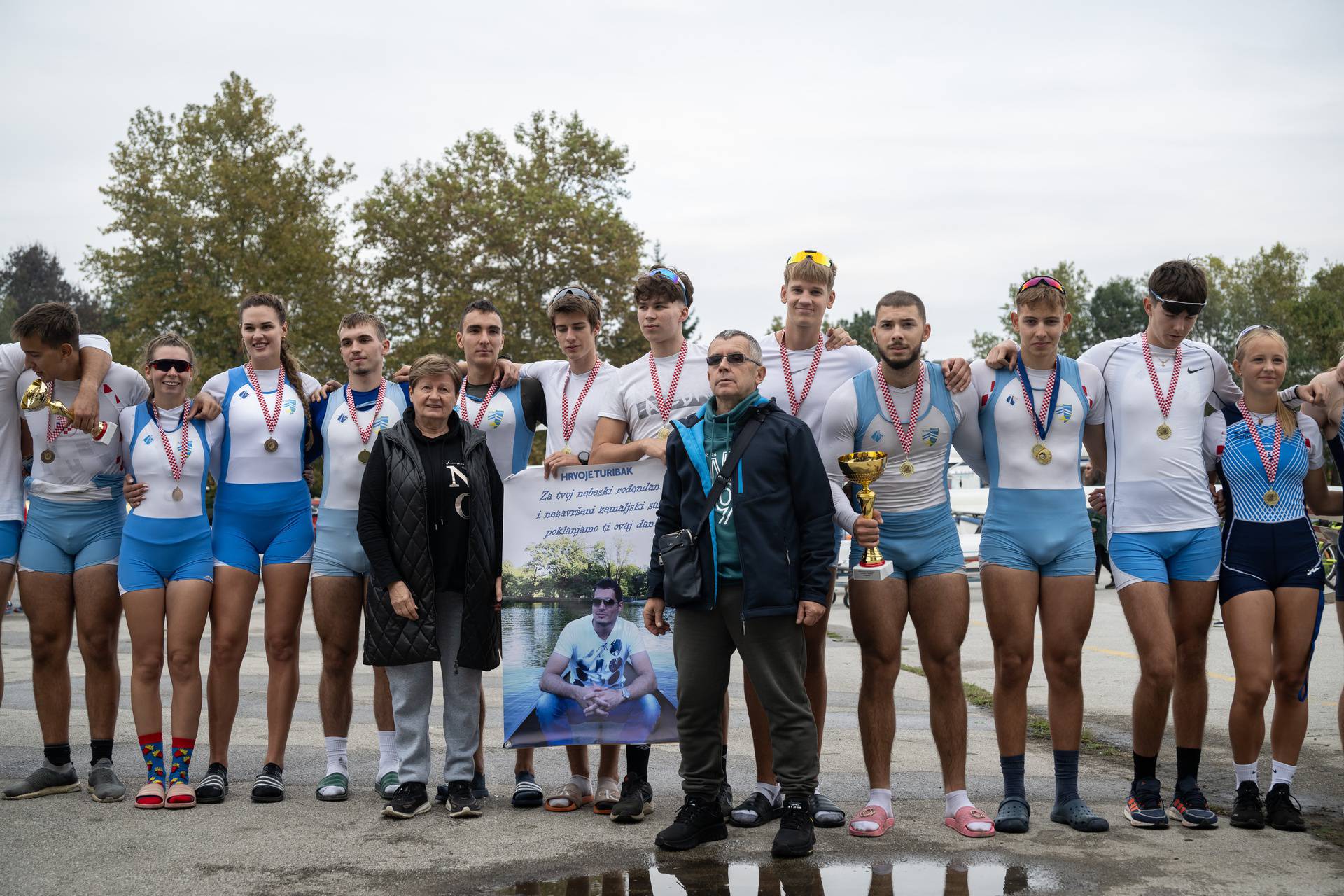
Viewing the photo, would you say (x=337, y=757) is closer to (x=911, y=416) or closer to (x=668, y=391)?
(x=668, y=391)

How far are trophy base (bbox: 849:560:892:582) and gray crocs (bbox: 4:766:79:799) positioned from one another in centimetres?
432

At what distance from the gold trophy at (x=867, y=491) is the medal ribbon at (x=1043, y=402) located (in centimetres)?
89

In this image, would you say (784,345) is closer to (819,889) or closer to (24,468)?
(819,889)

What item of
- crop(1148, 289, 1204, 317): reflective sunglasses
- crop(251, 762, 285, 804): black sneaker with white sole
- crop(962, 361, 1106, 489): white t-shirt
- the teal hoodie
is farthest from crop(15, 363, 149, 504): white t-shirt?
crop(1148, 289, 1204, 317): reflective sunglasses

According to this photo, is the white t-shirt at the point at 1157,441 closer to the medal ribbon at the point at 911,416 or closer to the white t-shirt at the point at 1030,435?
the white t-shirt at the point at 1030,435

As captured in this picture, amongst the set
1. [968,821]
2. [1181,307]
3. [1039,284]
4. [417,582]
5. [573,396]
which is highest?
[1039,284]

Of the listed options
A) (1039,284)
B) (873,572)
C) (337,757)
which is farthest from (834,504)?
(337,757)

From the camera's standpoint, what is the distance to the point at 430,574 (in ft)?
20.6

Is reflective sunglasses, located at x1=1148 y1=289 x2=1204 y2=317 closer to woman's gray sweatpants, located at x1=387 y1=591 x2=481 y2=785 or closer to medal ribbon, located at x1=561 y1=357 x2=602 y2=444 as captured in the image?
medal ribbon, located at x1=561 y1=357 x2=602 y2=444

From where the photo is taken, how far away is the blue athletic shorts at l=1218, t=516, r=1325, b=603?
6109mm

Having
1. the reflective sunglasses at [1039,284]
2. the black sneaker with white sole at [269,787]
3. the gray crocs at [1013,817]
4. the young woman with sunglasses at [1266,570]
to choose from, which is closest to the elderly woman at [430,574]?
the black sneaker with white sole at [269,787]

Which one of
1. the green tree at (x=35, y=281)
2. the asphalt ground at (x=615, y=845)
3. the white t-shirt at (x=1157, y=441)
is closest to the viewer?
the asphalt ground at (x=615, y=845)

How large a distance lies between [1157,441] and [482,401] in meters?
3.66

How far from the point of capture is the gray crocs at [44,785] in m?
6.39
